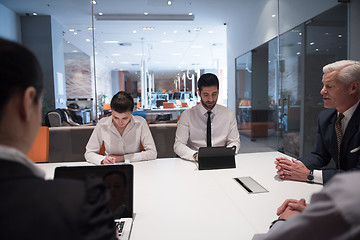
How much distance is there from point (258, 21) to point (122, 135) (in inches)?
199

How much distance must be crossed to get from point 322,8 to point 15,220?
4773mm

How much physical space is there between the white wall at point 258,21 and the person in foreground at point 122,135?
3.44 m

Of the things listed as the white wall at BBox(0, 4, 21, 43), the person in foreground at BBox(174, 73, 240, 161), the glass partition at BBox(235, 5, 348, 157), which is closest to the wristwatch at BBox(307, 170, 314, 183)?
the person in foreground at BBox(174, 73, 240, 161)

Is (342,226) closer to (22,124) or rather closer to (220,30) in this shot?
(22,124)

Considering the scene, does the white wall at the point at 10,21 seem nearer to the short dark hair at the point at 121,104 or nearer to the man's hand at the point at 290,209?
the short dark hair at the point at 121,104

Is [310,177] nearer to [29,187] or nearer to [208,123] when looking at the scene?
[208,123]

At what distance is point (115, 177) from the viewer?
1206 mm

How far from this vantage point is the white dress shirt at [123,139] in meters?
2.36

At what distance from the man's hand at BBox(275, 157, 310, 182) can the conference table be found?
5 centimetres

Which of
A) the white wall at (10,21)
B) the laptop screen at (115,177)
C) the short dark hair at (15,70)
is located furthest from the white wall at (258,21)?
the white wall at (10,21)

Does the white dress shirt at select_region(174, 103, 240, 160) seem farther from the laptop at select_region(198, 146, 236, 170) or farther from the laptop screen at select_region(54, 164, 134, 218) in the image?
the laptop screen at select_region(54, 164, 134, 218)

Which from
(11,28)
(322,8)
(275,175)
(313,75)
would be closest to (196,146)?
(275,175)

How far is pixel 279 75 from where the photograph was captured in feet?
17.8

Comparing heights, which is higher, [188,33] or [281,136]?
→ [188,33]
